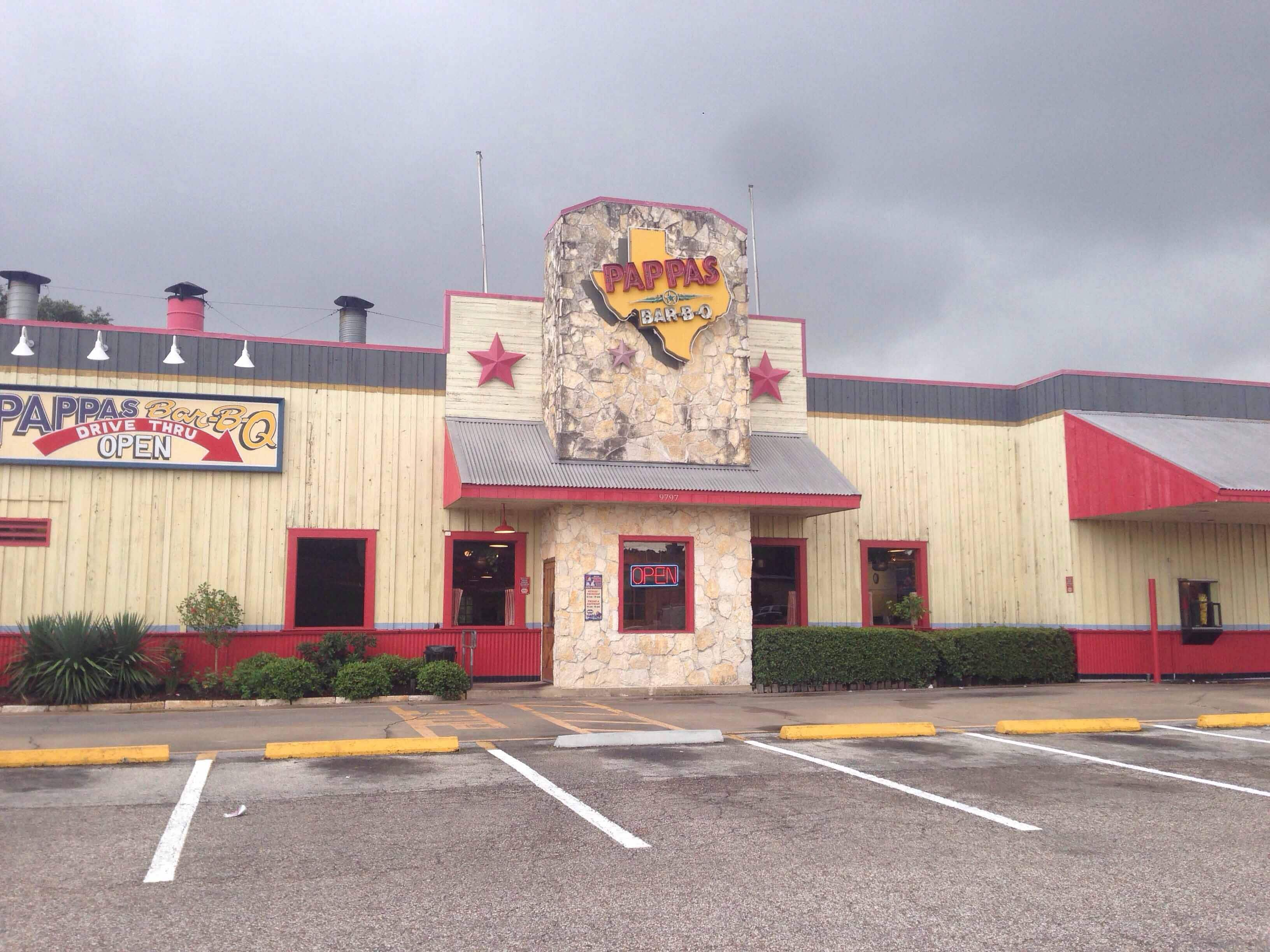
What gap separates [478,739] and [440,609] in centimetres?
737

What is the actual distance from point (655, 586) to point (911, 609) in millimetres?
5837

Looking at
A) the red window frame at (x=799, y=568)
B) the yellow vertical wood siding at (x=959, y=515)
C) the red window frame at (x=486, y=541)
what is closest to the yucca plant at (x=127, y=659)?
the red window frame at (x=486, y=541)

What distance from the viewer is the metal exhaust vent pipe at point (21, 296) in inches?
747

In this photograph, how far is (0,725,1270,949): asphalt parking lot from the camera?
526 centimetres

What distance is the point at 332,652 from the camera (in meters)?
17.3

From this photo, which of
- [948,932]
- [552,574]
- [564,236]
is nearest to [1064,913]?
[948,932]

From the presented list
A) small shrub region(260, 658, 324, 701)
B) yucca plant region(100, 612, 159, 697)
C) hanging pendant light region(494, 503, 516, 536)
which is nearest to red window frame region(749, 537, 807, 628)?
hanging pendant light region(494, 503, 516, 536)

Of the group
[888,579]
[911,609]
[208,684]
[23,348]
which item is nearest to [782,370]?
[888,579]

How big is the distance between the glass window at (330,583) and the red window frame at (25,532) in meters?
3.96

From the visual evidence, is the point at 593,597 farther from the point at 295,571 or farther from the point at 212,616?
the point at 212,616

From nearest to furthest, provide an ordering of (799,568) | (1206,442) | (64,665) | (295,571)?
(64,665)
(295,571)
(1206,442)
(799,568)

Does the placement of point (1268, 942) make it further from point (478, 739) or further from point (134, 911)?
point (478, 739)

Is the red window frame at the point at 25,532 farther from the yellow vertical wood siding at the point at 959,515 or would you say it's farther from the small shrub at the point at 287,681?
the yellow vertical wood siding at the point at 959,515

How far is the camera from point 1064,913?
18.3 feet
